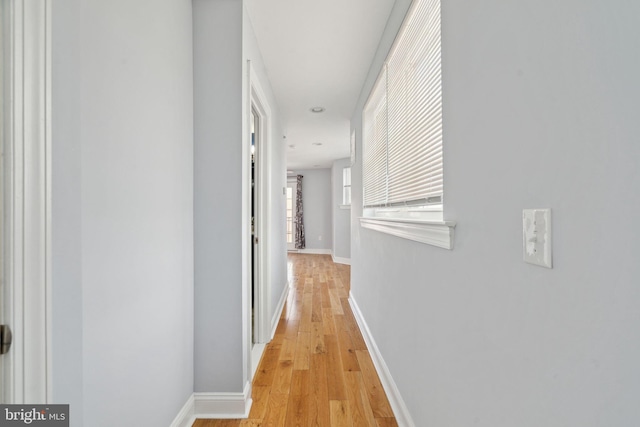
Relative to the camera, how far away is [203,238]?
64.5 inches

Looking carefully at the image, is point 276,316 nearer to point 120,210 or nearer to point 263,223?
point 263,223

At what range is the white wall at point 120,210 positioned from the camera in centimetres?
81

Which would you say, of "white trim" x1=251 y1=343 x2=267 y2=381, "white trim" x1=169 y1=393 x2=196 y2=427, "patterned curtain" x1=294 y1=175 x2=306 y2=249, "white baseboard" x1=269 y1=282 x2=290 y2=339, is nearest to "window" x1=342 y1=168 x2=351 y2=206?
"patterned curtain" x1=294 y1=175 x2=306 y2=249

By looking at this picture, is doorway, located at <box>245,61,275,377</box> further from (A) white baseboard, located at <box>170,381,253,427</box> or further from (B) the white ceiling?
(A) white baseboard, located at <box>170,381,253,427</box>

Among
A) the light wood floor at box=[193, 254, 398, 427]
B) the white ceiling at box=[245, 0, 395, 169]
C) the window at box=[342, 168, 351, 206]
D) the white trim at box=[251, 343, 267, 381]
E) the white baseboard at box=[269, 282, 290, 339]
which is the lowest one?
the light wood floor at box=[193, 254, 398, 427]

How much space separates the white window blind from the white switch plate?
0.59 meters

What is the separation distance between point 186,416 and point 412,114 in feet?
6.66

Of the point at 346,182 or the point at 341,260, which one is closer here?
the point at 341,260

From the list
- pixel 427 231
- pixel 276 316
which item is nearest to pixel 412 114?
pixel 427 231

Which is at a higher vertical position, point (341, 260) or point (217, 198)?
point (217, 198)

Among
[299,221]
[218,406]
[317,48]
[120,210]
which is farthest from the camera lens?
[299,221]

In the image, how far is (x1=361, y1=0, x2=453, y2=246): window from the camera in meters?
1.25

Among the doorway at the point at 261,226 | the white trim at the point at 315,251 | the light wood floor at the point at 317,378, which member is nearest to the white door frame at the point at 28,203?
the light wood floor at the point at 317,378

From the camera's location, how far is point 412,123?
154 cm
